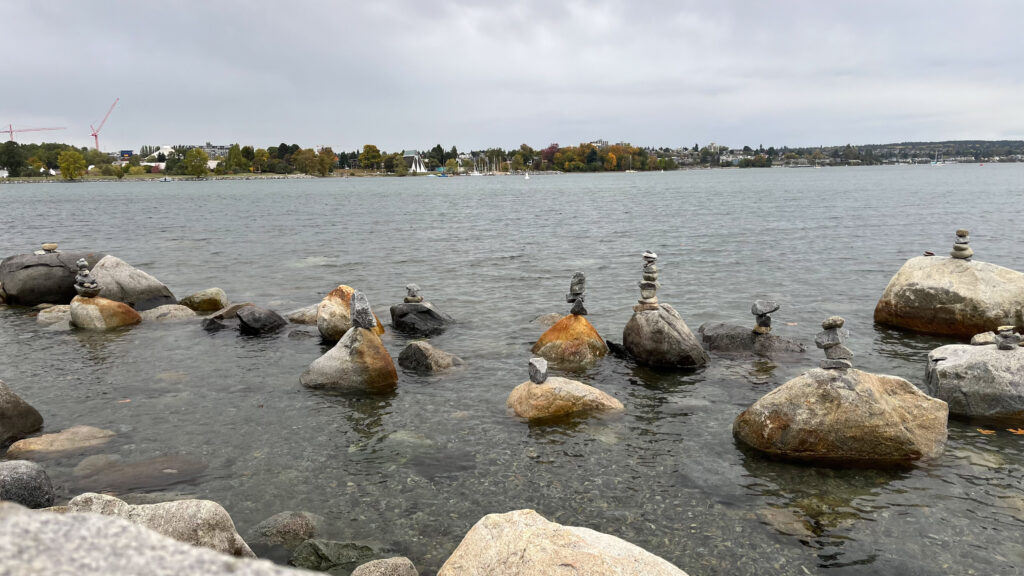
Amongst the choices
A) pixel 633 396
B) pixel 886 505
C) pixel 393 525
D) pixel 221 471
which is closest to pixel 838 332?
pixel 886 505

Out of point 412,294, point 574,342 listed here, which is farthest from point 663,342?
point 412,294

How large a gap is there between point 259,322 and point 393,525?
40.5 feet

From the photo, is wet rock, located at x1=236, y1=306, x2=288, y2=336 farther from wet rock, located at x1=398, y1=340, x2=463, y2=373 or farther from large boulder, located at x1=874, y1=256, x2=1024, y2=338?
large boulder, located at x1=874, y1=256, x2=1024, y2=338

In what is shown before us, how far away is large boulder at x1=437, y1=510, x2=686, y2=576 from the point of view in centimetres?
644

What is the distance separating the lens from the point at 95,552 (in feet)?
6.33

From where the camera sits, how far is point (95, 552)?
1929mm

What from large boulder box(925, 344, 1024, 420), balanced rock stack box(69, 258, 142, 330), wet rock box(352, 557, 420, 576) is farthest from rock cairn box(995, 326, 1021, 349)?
balanced rock stack box(69, 258, 142, 330)

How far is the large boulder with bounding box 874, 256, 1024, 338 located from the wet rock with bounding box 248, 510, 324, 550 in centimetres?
1702

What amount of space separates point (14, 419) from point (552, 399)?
32.8 ft

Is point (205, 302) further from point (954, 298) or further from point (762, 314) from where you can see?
point (954, 298)

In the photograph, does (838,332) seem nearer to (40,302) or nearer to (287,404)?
(287,404)

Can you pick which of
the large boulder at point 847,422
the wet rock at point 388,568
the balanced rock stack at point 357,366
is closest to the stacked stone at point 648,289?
the large boulder at point 847,422

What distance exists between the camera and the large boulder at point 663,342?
632 inches

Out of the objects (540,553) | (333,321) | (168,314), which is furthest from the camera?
(168,314)
